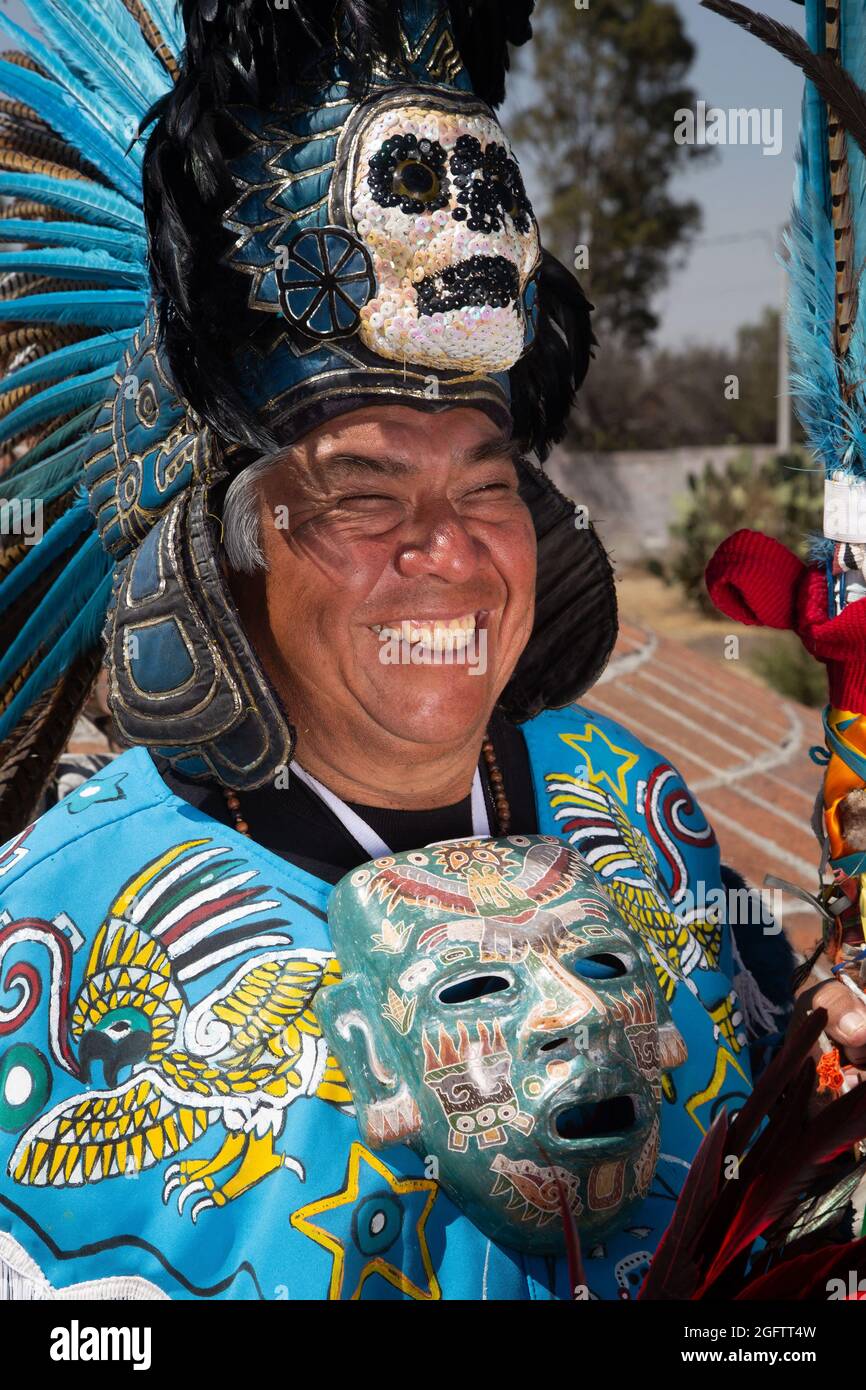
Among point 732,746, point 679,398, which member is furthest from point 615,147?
point 732,746

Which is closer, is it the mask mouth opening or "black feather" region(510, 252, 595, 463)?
the mask mouth opening

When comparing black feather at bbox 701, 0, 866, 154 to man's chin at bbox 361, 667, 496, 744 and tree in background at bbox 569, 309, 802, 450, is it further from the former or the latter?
tree in background at bbox 569, 309, 802, 450

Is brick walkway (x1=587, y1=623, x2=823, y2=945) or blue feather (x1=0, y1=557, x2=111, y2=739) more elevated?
blue feather (x1=0, y1=557, x2=111, y2=739)

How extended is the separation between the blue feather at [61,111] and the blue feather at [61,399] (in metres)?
0.30

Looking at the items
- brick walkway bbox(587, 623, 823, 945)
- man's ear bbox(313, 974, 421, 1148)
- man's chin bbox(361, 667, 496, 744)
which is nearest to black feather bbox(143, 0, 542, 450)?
man's chin bbox(361, 667, 496, 744)

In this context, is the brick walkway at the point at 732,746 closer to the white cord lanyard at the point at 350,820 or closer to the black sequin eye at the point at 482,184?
the white cord lanyard at the point at 350,820

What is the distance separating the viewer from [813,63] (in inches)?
66.9

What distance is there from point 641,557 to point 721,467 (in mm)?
3354

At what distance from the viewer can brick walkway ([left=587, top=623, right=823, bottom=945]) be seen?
15.4 feet

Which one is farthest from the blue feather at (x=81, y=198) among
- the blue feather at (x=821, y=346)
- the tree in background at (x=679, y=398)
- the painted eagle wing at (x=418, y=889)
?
the tree in background at (x=679, y=398)

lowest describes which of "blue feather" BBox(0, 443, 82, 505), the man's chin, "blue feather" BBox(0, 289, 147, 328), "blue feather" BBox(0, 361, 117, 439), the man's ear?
the man's ear

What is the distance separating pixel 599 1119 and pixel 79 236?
146cm

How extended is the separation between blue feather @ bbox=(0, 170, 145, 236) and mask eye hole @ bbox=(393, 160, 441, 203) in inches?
22.5
